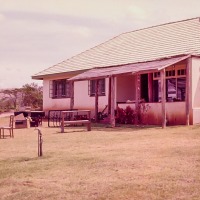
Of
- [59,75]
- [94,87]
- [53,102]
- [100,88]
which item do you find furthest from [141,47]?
[53,102]

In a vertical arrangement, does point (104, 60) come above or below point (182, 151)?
above

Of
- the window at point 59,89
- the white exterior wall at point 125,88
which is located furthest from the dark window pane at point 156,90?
the window at point 59,89

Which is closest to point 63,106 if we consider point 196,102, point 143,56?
point 143,56

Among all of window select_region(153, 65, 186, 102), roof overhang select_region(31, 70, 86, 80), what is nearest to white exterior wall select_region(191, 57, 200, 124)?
window select_region(153, 65, 186, 102)

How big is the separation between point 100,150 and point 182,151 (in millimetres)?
1877

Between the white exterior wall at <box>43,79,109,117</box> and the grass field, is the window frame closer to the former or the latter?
the white exterior wall at <box>43,79,109,117</box>

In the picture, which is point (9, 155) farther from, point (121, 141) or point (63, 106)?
point (63, 106)

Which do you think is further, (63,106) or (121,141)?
(63,106)

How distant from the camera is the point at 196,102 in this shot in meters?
16.5

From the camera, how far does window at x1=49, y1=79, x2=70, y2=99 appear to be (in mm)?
25248

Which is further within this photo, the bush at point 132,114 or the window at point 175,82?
the window at point 175,82

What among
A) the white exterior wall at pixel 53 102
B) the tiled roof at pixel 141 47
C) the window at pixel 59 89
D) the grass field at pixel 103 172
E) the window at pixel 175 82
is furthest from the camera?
the window at pixel 59 89

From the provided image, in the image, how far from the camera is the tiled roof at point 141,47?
62.7 ft

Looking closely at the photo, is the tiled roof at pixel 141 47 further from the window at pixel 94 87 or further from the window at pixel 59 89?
the window at pixel 94 87
